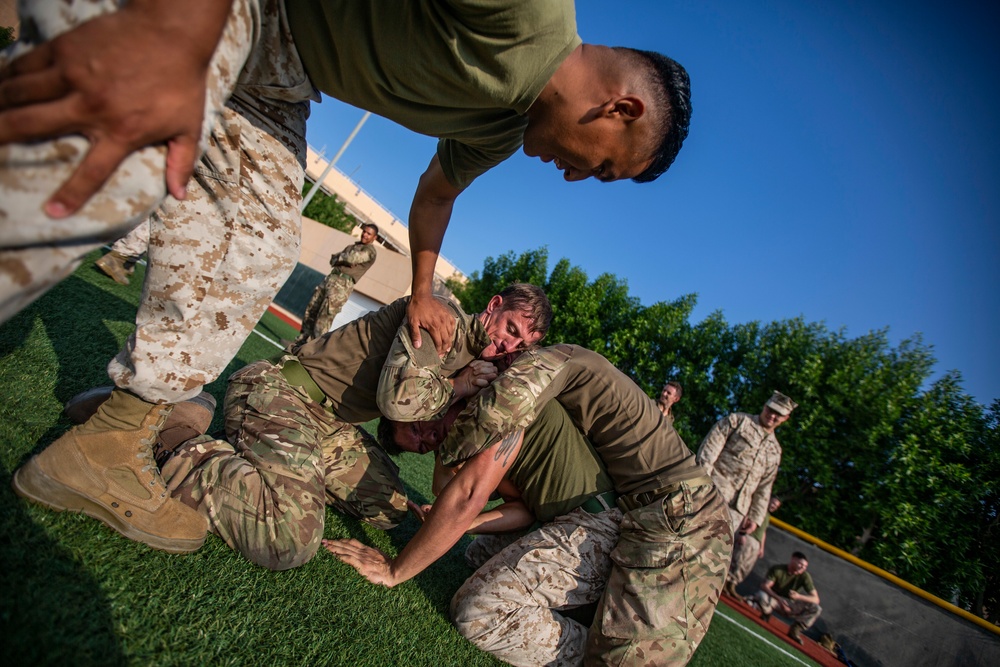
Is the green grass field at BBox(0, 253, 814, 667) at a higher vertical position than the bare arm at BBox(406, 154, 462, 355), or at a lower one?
lower

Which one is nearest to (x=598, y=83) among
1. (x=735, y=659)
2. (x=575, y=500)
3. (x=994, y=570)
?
(x=575, y=500)

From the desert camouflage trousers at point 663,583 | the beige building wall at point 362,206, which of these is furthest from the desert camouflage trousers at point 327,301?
the beige building wall at point 362,206

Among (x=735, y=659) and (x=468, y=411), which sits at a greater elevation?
(x=468, y=411)

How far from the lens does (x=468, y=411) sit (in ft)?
7.65

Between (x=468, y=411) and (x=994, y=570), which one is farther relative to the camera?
(x=994, y=570)

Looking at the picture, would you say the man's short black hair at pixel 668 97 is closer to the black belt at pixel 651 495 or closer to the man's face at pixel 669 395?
the black belt at pixel 651 495

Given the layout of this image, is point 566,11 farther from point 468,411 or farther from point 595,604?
point 595,604

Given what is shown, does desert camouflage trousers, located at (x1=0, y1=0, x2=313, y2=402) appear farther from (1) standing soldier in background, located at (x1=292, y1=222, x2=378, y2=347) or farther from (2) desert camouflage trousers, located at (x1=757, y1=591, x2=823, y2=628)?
(2) desert camouflage trousers, located at (x1=757, y1=591, x2=823, y2=628)

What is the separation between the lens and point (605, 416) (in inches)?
107

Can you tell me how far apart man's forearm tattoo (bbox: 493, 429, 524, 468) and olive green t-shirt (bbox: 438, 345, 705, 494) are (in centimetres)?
12

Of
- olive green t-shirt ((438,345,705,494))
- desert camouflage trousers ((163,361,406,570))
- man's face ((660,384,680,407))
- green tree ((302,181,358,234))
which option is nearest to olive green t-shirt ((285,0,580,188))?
olive green t-shirt ((438,345,705,494))

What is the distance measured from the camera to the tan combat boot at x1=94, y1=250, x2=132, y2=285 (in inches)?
270

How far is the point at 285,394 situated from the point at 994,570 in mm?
15442

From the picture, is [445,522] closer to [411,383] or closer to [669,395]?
[411,383]
